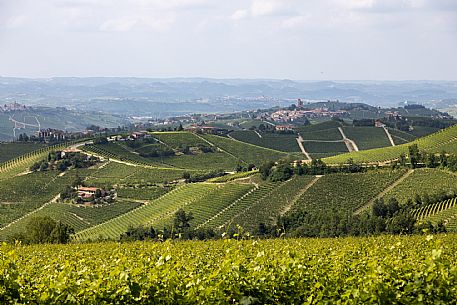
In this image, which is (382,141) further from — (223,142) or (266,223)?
(266,223)

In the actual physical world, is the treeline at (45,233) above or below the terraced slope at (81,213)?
above

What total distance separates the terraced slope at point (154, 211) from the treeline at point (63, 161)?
3077 cm

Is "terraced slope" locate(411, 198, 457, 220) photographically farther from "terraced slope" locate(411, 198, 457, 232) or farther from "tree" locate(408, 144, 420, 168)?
"tree" locate(408, 144, 420, 168)

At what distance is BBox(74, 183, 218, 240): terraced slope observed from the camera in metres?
76.5

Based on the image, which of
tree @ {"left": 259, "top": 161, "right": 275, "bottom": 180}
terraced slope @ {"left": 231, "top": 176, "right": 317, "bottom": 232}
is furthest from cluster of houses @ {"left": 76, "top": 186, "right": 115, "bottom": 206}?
terraced slope @ {"left": 231, "top": 176, "right": 317, "bottom": 232}

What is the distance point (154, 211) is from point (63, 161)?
3923cm

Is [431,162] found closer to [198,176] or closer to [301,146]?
[198,176]

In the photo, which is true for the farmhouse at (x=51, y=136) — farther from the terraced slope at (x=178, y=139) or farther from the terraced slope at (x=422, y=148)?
the terraced slope at (x=422, y=148)

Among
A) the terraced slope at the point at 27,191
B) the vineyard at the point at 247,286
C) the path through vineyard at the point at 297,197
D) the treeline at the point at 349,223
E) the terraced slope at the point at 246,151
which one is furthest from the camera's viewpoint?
the terraced slope at the point at 246,151

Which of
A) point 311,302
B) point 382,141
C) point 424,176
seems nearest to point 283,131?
point 382,141

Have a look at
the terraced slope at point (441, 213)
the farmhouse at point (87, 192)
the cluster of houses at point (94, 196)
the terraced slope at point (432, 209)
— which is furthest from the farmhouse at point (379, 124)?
the terraced slope at point (441, 213)

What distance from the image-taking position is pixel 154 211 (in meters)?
83.1

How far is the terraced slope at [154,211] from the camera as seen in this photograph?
7653cm

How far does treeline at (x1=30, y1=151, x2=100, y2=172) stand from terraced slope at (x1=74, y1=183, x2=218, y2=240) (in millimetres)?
30769
